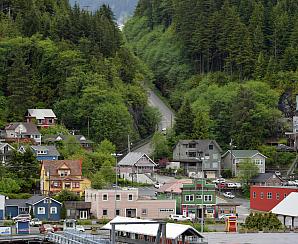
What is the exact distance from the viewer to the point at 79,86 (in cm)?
7575

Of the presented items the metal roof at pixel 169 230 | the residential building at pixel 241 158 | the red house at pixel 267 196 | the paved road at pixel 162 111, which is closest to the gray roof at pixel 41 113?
the paved road at pixel 162 111

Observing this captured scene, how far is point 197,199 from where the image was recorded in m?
55.4

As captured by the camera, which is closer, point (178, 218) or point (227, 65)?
point (178, 218)

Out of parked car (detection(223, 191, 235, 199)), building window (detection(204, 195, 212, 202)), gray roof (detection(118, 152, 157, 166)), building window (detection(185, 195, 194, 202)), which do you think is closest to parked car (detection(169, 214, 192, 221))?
building window (detection(204, 195, 212, 202))

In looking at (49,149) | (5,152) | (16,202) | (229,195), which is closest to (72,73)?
(49,149)

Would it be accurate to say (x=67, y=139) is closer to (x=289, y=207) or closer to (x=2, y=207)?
(x=2, y=207)

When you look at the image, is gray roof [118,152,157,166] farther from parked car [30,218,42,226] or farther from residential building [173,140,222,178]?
parked car [30,218,42,226]

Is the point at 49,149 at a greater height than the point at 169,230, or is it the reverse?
the point at 49,149

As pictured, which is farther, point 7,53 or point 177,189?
point 7,53

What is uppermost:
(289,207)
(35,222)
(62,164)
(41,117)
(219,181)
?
(41,117)

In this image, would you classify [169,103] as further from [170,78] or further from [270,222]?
[270,222]

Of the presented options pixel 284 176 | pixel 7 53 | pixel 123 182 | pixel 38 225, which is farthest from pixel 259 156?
pixel 38 225

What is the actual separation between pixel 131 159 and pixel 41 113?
838 centimetres

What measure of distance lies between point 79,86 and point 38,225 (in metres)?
29.3
